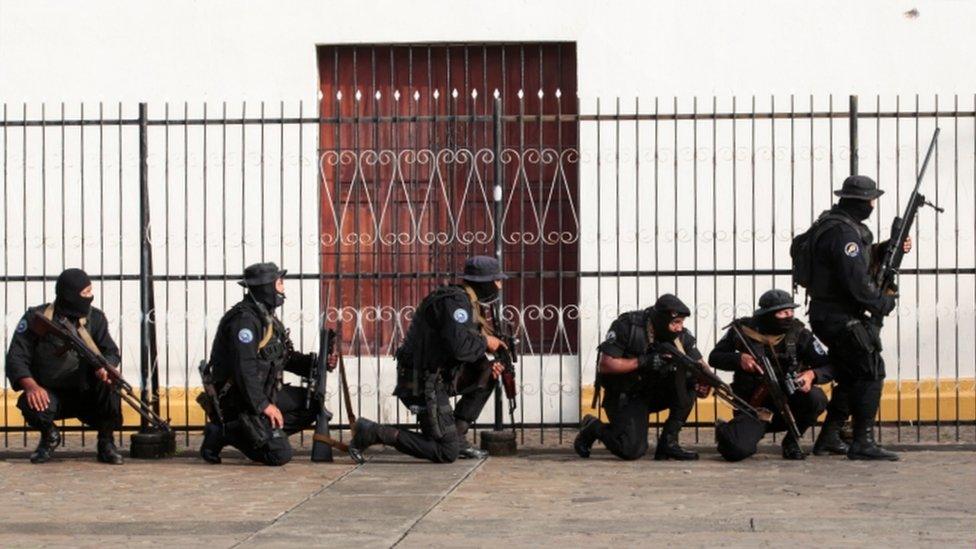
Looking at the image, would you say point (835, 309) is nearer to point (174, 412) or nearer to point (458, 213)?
point (458, 213)

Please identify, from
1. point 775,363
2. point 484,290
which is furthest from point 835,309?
point 484,290

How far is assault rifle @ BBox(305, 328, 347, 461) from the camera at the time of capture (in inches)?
528

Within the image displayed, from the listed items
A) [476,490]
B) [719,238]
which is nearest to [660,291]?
[719,238]

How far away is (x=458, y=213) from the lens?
16.0 meters

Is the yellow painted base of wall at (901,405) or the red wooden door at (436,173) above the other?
the red wooden door at (436,173)

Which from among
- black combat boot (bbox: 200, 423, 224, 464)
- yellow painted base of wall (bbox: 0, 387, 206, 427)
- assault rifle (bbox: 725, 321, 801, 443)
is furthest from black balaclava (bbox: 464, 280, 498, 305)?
yellow painted base of wall (bbox: 0, 387, 206, 427)

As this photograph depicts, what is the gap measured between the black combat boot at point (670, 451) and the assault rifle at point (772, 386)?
57cm

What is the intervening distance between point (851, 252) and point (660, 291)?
109 inches

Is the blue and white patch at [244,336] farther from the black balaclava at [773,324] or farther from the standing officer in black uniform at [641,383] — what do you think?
the black balaclava at [773,324]

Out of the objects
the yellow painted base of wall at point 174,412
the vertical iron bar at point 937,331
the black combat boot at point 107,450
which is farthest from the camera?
the yellow painted base of wall at point 174,412

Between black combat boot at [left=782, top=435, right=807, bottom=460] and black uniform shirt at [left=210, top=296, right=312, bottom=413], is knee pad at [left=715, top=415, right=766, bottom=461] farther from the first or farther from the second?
black uniform shirt at [left=210, top=296, right=312, bottom=413]

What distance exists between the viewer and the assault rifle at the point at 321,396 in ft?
44.0

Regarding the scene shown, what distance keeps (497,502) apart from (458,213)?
4.80m

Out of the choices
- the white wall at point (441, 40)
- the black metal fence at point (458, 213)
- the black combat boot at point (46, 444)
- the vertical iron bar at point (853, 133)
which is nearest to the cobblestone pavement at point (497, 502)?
the black combat boot at point (46, 444)
